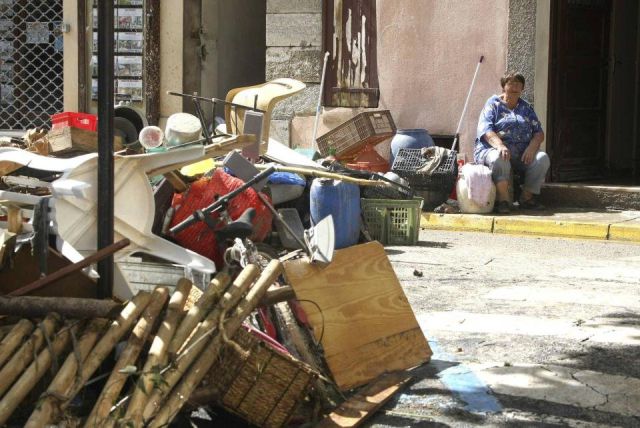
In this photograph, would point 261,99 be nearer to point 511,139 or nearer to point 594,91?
point 511,139

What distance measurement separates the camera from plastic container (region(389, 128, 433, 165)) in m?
13.0

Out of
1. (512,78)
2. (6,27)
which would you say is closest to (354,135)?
(512,78)

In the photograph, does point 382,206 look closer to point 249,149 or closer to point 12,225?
point 249,149

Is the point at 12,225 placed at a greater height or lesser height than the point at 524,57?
lesser

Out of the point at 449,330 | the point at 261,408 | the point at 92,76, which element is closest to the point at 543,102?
the point at 92,76

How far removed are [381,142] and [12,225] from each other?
879 cm

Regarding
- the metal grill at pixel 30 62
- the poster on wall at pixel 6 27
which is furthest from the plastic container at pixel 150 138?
the poster on wall at pixel 6 27

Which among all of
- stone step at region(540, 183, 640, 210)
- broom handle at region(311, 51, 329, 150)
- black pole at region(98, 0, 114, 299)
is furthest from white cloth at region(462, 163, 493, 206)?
black pole at region(98, 0, 114, 299)

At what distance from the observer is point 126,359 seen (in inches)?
176

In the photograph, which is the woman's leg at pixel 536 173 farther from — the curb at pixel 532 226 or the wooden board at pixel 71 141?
the wooden board at pixel 71 141

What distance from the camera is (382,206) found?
34.9 feet

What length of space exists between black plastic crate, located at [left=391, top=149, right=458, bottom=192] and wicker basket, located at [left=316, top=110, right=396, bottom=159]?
0.57 meters

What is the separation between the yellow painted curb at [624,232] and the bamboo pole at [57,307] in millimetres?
7613

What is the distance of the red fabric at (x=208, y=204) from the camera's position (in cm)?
717
